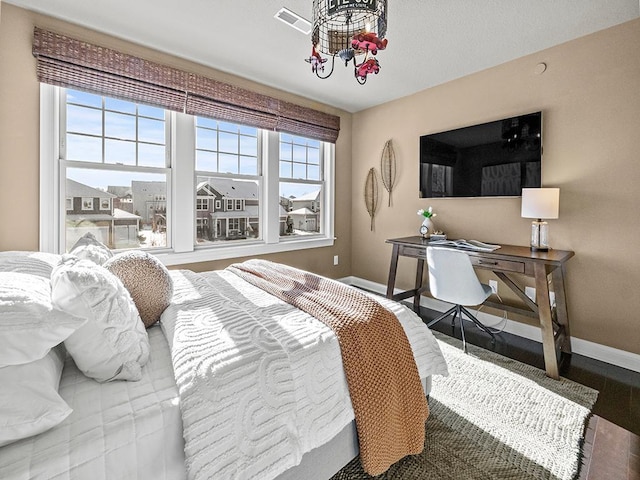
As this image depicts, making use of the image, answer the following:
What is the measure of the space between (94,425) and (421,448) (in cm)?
127

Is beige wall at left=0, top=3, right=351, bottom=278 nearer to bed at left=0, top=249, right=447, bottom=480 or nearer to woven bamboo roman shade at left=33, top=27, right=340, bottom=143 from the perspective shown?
woven bamboo roman shade at left=33, top=27, right=340, bottom=143

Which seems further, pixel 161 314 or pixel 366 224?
pixel 366 224

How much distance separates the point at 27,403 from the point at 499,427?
1.97 m

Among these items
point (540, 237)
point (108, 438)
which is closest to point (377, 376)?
point (108, 438)

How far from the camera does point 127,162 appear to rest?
2.74 meters

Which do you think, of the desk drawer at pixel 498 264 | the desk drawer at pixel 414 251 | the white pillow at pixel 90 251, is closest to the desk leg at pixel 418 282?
the desk drawer at pixel 414 251

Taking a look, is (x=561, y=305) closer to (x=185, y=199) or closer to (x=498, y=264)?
(x=498, y=264)

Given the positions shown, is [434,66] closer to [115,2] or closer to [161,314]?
[115,2]

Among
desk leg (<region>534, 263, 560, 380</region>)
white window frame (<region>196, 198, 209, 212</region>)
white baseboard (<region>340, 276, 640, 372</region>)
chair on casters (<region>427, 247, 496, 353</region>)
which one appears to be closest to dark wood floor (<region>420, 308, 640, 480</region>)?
white baseboard (<region>340, 276, 640, 372</region>)

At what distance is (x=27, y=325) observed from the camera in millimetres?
772

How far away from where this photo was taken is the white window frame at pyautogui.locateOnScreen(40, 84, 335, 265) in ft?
7.64

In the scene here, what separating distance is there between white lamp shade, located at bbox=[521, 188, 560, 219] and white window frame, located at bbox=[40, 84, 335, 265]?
2284 mm

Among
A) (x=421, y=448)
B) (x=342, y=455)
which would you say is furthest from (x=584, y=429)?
(x=342, y=455)

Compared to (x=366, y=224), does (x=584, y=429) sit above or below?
below
